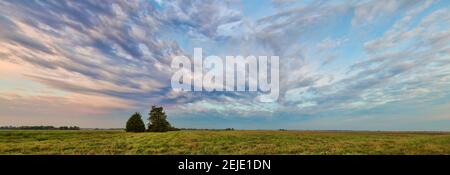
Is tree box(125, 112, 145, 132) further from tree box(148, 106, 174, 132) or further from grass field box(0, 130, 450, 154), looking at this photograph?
grass field box(0, 130, 450, 154)

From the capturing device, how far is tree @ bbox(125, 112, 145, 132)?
91562 millimetres

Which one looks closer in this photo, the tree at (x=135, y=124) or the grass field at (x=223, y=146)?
the grass field at (x=223, y=146)

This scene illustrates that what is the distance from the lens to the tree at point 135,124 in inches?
3605

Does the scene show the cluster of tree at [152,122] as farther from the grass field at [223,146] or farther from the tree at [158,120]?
the grass field at [223,146]

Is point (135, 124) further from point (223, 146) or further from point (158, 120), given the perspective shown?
point (223, 146)

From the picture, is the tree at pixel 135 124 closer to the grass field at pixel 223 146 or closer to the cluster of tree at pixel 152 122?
the cluster of tree at pixel 152 122

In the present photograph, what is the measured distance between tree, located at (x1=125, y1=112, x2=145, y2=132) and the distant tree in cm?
434

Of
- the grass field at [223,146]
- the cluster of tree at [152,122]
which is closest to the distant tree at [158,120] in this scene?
the cluster of tree at [152,122]

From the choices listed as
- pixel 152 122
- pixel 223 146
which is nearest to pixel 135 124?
pixel 152 122

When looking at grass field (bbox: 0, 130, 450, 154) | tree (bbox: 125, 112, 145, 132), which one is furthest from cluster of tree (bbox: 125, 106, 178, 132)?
grass field (bbox: 0, 130, 450, 154)

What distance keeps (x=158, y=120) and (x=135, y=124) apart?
29.5ft
